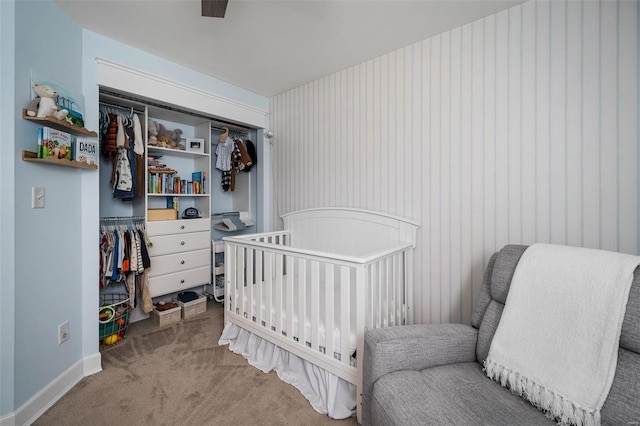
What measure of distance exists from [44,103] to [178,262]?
1.58 m

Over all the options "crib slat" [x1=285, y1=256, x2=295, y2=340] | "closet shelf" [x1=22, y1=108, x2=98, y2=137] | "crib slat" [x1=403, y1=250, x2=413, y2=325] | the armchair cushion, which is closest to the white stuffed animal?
"closet shelf" [x1=22, y1=108, x2=98, y2=137]

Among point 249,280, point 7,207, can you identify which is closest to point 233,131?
point 249,280

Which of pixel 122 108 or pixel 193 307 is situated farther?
pixel 193 307

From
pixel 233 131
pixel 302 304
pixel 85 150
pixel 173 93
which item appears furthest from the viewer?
Answer: pixel 233 131

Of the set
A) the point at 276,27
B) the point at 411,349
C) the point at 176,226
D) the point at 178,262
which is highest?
the point at 276,27

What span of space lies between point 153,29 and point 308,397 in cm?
263

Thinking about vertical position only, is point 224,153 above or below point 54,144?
above

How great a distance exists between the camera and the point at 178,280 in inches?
104

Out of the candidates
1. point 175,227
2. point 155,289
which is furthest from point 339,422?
point 175,227

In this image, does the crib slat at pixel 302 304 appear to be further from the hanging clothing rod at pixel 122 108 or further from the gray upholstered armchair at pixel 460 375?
the hanging clothing rod at pixel 122 108

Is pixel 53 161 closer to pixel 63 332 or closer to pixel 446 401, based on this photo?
pixel 63 332

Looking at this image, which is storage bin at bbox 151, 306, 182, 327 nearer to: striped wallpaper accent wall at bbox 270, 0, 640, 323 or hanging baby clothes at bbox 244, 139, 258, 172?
hanging baby clothes at bbox 244, 139, 258, 172

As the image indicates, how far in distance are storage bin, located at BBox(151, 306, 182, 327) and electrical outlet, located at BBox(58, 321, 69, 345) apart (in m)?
0.83

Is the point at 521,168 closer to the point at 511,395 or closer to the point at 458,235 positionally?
the point at 458,235
